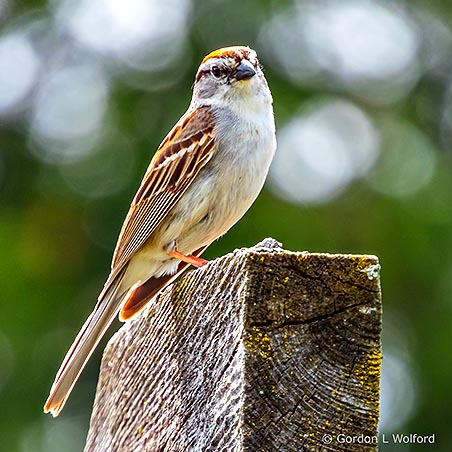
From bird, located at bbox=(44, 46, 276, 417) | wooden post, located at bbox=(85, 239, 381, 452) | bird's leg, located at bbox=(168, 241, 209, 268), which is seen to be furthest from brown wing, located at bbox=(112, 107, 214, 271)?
wooden post, located at bbox=(85, 239, 381, 452)

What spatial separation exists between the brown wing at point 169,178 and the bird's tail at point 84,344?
0.17 metres

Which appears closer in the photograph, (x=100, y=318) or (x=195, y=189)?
(x=100, y=318)

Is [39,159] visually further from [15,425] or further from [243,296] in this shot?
[243,296]

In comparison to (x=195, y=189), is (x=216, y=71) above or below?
above

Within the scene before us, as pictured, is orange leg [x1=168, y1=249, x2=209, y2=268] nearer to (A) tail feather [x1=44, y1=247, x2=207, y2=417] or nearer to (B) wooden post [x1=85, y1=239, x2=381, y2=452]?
(A) tail feather [x1=44, y1=247, x2=207, y2=417]

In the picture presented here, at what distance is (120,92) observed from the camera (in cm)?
800

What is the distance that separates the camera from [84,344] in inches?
153

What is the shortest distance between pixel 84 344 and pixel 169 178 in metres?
1.12

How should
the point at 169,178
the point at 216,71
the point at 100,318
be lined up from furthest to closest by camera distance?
1. the point at 216,71
2. the point at 169,178
3. the point at 100,318

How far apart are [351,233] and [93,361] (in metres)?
1.84

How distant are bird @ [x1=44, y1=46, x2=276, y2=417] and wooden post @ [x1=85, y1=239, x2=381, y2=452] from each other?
1747 millimetres

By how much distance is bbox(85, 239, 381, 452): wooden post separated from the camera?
90.3 inches

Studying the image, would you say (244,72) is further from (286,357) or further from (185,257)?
(286,357)

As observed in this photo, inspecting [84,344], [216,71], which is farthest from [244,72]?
[84,344]
